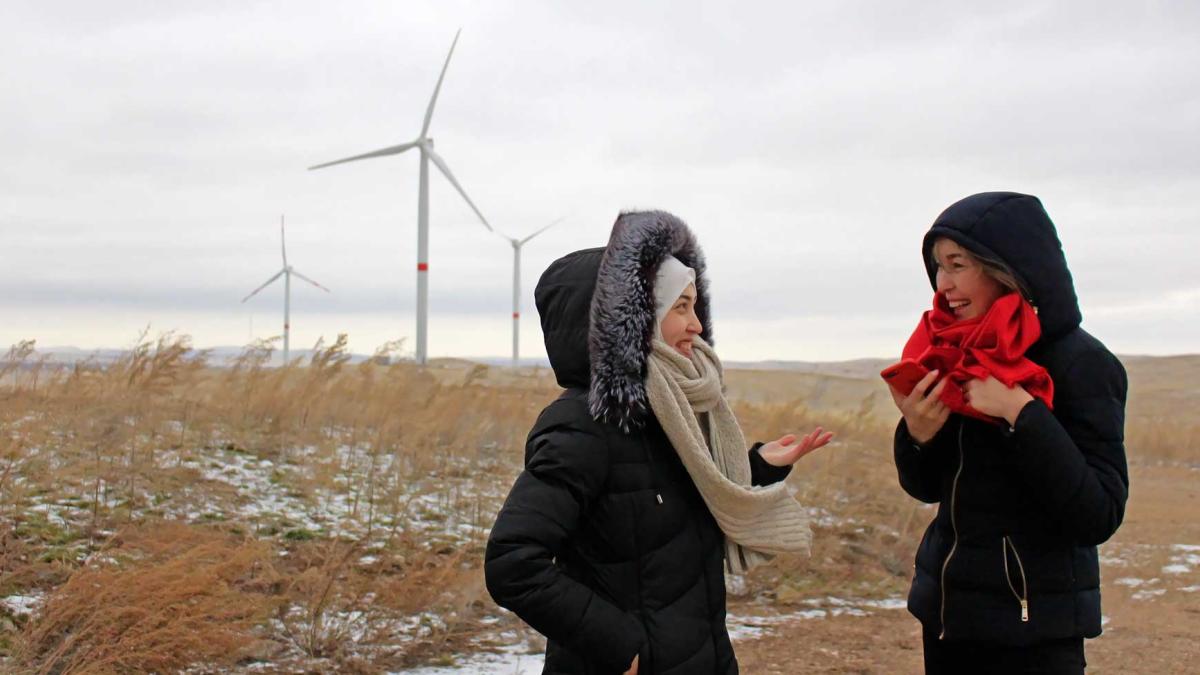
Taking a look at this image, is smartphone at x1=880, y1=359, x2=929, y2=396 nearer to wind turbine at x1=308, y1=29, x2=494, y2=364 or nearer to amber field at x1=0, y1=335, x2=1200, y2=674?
amber field at x1=0, y1=335, x2=1200, y2=674

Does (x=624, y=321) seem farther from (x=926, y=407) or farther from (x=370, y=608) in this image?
(x=370, y=608)

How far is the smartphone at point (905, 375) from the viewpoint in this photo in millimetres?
2768

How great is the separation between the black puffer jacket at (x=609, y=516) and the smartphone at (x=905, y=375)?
576 millimetres

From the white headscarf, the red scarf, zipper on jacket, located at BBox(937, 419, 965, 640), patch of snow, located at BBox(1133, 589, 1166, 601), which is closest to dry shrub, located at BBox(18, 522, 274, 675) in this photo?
the white headscarf

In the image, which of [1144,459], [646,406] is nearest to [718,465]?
[646,406]

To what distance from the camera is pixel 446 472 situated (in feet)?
27.6

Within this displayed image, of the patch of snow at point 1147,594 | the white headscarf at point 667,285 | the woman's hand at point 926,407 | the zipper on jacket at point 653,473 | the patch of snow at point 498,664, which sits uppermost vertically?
the white headscarf at point 667,285

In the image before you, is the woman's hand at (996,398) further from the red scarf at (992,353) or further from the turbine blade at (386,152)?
the turbine blade at (386,152)

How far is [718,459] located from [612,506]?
1.27 feet

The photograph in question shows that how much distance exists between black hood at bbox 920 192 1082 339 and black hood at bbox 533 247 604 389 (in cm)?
91

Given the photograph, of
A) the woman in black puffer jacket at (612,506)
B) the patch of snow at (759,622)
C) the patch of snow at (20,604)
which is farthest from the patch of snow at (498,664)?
the woman in black puffer jacket at (612,506)

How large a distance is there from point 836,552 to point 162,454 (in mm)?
4944

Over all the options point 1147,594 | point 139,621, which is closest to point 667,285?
point 139,621

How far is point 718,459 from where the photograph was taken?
285 centimetres
